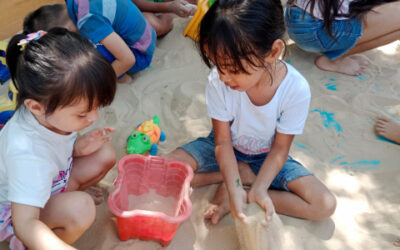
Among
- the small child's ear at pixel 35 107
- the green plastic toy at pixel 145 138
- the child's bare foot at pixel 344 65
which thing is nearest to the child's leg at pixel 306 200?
the green plastic toy at pixel 145 138

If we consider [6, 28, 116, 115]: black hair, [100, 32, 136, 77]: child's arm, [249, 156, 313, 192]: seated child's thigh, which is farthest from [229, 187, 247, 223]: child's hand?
[100, 32, 136, 77]: child's arm

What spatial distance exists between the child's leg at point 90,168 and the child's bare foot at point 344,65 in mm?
1581

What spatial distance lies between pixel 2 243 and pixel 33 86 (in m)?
0.67

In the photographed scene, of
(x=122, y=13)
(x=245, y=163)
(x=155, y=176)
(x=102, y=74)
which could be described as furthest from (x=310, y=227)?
(x=122, y=13)

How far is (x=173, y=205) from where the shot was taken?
1.60 m

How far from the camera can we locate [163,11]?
2885 millimetres

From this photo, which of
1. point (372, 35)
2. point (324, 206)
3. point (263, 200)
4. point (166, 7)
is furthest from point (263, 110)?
point (166, 7)

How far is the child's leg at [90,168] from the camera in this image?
152cm

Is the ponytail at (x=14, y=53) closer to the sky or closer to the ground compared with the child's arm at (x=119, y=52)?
closer to the sky

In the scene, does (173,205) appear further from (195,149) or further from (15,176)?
(15,176)

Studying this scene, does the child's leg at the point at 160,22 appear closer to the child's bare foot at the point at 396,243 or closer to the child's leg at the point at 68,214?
the child's leg at the point at 68,214

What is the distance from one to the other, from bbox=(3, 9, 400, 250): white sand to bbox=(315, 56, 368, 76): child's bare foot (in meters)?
0.05

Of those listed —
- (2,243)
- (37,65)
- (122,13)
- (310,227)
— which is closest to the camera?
(37,65)

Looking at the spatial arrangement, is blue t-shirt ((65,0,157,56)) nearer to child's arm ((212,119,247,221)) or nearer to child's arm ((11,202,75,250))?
child's arm ((212,119,247,221))
